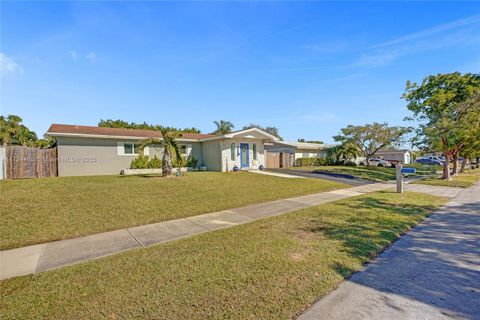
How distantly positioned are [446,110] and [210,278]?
20062 millimetres

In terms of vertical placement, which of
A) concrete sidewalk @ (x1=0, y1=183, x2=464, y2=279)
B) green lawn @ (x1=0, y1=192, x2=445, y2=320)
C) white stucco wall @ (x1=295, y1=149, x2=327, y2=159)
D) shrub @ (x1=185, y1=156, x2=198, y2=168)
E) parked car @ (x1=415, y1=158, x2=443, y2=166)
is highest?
white stucco wall @ (x1=295, y1=149, x2=327, y2=159)

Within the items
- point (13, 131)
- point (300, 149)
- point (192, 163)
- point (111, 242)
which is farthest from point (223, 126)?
point (111, 242)

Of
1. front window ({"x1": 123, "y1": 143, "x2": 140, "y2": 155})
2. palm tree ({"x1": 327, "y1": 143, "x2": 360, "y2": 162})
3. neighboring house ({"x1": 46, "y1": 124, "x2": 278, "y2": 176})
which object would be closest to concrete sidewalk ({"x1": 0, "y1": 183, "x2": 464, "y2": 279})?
neighboring house ({"x1": 46, "y1": 124, "x2": 278, "y2": 176})

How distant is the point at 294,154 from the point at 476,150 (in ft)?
54.6

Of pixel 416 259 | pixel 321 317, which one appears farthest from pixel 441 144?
pixel 321 317

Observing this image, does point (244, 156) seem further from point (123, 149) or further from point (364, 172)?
point (364, 172)

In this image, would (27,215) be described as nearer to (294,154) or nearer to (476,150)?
(294,154)

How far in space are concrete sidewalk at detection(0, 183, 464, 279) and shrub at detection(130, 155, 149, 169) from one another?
38.8ft

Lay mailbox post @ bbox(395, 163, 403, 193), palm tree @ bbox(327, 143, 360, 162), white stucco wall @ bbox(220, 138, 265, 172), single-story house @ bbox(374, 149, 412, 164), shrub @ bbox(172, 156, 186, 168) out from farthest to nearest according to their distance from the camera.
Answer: single-story house @ bbox(374, 149, 412, 164) → palm tree @ bbox(327, 143, 360, 162) → white stucco wall @ bbox(220, 138, 265, 172) → shrub @ bbox(172, 156, 186, 168) → mailbox post @ bbox(395, 163, 403, 193)

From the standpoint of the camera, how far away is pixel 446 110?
51.5 feet

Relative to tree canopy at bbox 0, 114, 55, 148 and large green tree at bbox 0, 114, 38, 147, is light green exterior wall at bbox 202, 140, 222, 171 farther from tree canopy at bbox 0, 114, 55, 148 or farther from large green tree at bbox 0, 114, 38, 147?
large green tree at bbox 0, 114, 38, 147

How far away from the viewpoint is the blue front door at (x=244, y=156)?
19.8 m

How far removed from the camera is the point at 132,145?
17.3 meters

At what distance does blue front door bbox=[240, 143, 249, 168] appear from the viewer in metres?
19.8
